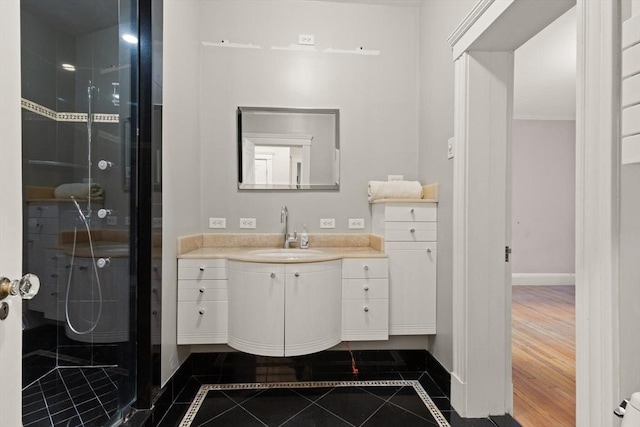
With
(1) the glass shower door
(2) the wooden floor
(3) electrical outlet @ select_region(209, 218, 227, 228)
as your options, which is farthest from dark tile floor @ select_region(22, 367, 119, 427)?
(2) the wooden floor

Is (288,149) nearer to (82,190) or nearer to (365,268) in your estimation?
(365,268)

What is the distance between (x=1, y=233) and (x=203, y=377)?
183 cm

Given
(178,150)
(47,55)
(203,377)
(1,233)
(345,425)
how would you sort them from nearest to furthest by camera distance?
(1,233), (47,55), (345,425), (178,150), (203,377)

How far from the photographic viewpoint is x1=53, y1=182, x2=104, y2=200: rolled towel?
5.30 feet

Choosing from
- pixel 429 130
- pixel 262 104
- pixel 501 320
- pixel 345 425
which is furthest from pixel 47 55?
pixel 501 320

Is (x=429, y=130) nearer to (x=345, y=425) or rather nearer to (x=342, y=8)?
(x=342, y=8)

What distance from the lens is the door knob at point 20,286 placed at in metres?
0.71

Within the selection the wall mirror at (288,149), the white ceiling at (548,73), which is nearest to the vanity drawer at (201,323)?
the wall mirror at (288,149)

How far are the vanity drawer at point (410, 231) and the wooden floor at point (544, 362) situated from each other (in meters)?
1.10

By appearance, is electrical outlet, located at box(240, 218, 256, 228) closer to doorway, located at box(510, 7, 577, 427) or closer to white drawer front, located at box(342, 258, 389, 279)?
white drawer front, located at box(342, 258, 389, 279)

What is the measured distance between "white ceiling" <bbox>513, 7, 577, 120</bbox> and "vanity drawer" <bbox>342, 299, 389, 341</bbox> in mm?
2494

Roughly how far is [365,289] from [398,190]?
0.75 m

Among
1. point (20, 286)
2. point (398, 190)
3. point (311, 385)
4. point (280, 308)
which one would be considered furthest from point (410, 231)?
point (20, 286)

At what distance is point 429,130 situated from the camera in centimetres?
227
